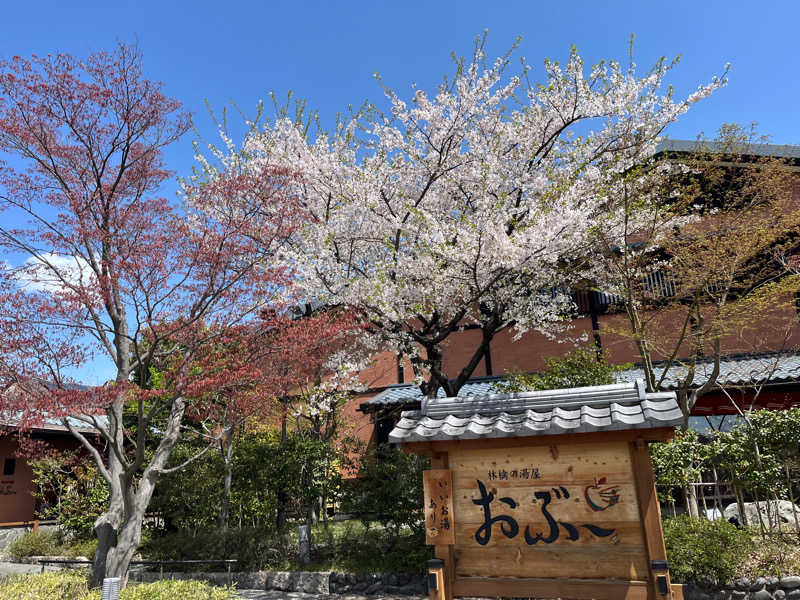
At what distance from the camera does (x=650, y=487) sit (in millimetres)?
4426

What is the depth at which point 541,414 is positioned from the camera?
4.76 metres

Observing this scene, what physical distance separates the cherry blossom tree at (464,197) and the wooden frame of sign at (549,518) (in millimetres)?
4613

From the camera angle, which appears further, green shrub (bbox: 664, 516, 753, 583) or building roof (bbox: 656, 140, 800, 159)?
building roof (bbox: 656, 140, 800, 159)

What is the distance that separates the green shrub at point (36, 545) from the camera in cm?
1267

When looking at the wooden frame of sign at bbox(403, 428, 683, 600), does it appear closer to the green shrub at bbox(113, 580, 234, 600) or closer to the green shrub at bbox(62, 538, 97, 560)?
the green shrub at bbox(113, 580, 234, 600)

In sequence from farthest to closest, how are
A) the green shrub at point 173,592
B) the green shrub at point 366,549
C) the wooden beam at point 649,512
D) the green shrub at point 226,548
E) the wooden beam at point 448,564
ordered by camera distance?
the green shrub at point 226,548 → the green shrub at point 366,549 → the green shrub at point 173,592 → the wooden beam at point 448,564 → the wooden beam at point 649,512

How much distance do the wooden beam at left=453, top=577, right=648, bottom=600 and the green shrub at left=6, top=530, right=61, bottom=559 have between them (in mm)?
12500

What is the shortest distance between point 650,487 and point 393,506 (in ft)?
21.0

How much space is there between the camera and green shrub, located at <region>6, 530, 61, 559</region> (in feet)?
41.6

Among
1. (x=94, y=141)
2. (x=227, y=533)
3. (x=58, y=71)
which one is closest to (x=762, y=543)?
(x=227, y=533)

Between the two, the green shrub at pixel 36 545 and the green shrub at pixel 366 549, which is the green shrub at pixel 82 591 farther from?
the green shrub at pixel 36 545

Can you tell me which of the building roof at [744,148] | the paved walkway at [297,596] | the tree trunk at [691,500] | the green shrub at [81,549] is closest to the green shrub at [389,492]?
the paved walkway at [297,596]

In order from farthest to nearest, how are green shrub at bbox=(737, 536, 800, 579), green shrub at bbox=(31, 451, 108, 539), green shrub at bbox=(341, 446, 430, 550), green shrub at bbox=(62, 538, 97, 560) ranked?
green shrub at bbox=(31, 451, 108, 539) → green shrub at bbox=(62, 538, 97, 560) → green shrub at bbox=(341, 446, 430, 550) → green shrub at bbox=(737, 536, 800, 579)

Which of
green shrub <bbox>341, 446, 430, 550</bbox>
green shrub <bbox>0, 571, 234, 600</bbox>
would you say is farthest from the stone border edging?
green shrub <bbox>0, 571, 234, 600</bbox>
